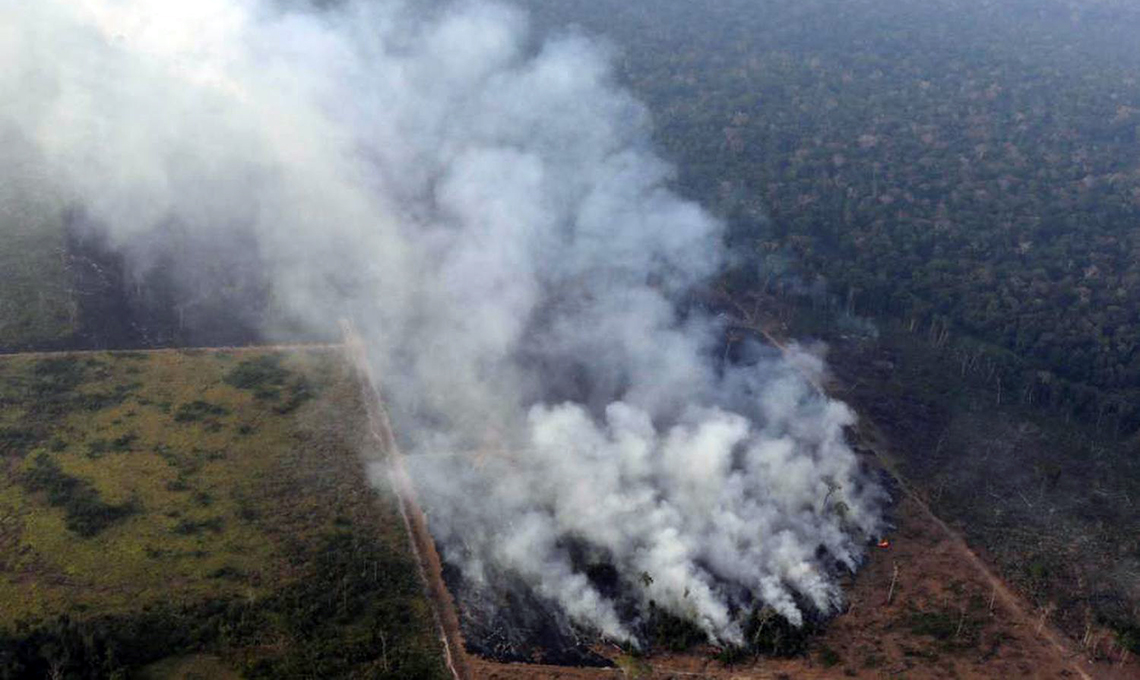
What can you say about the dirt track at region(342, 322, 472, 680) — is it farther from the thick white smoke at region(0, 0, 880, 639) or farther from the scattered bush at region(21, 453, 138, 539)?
the scattered bush at region(21, 453, 138, 539)

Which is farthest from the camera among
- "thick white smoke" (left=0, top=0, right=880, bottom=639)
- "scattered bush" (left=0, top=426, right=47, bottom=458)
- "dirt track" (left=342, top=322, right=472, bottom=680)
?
"scattered bush" (left=0, top=426, right=47, bottom=458)

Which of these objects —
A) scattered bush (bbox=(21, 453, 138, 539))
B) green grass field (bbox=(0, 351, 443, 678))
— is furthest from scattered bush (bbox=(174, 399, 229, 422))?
scattered bush (bbox=(21, 453, 138, 539))

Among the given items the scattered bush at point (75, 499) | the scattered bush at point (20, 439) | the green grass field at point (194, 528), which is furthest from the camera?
the scattered bush at point (20, 439)

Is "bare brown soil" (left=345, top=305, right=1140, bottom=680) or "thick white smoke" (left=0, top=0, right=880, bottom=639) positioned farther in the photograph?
"thick white smoke" (left=0, top=0, right=880, bottom=639)

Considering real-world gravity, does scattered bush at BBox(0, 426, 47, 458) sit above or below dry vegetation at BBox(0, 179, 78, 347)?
below

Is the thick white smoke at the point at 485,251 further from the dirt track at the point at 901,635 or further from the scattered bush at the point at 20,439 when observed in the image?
the scattered bush at the point at 20,439

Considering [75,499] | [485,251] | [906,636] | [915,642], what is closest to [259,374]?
[75,499]

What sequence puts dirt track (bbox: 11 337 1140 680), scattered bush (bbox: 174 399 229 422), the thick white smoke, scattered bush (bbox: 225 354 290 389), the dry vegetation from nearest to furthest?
dirt track (bbox: 11 337 1140 680), the thick white smoke, scattered bush (bbox: 174 399 229 422), scattered bush (bbox: 225 354 290 389), the dry vegetation

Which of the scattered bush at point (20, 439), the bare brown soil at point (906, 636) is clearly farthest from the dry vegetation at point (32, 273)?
the bare brown soil at point (906, 636)
